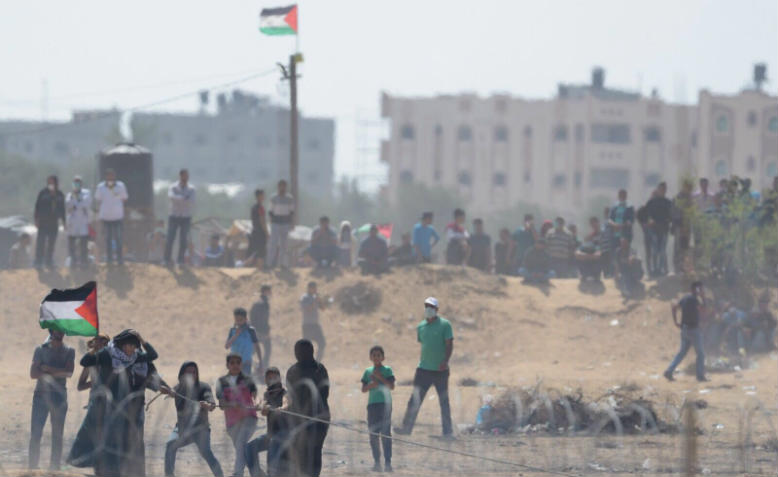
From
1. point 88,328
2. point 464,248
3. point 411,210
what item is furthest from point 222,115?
point 88,328

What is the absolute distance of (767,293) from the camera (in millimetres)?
23547

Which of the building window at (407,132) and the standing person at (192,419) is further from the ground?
the building window at (407,132)

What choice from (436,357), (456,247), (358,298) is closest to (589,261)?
(456,247)

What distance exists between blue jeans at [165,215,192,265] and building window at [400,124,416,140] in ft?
196

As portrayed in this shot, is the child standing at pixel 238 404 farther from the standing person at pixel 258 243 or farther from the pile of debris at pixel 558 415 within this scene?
the standing person at pixel 258 243

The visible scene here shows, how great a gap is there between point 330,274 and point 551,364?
521 cm

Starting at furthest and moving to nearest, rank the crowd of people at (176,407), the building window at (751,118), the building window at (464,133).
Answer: the building window at (464,133)
the building window at (751,118)
the crowd of people at (176,407)

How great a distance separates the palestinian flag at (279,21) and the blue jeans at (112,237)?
9.17 meters

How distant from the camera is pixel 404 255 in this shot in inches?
1058

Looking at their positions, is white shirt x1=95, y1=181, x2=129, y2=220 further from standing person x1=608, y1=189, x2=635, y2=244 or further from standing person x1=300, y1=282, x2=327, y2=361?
standing person x1=608, y1=189, x2=635, y2=244

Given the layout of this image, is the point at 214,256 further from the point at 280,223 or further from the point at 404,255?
the point at 404,255

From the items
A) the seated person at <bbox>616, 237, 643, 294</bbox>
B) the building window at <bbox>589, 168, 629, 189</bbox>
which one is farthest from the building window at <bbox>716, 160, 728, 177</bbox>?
the seated person at <bbox>616, 237, 643, 294</bbox>

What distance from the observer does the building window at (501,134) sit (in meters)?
86.4

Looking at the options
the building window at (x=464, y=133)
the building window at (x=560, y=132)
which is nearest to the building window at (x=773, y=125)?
the building window at (x=560, y=132)
